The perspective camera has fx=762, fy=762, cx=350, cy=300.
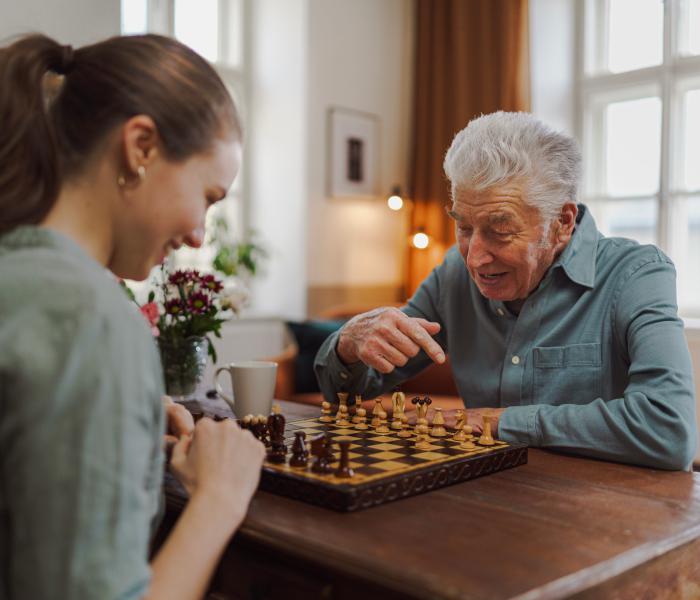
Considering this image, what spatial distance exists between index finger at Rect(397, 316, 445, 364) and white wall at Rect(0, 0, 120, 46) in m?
1.53

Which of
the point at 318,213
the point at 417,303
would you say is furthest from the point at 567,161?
the point at 318,213

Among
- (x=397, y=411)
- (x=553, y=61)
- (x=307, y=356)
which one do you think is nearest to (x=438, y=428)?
(x=397, y=411)

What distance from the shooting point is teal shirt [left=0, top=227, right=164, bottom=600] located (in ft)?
2.57

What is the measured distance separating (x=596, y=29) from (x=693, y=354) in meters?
2.50

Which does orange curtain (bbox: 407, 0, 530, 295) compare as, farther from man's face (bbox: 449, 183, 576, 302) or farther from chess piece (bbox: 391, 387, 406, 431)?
chess piece (bbox: 391, 387, 406, 431)

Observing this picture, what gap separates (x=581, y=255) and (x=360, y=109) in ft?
12.6

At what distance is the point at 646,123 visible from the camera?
16.2 feet

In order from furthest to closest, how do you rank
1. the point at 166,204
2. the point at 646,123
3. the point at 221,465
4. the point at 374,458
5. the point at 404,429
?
the point at 646,123, the point at 404,429, the point at 374,458, the point at 221,465, the point at 166,204

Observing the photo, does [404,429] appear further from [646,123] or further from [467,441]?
[646,123]

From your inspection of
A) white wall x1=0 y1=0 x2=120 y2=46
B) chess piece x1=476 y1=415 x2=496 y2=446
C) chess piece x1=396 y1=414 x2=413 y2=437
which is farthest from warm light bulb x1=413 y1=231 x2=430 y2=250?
chess piece x1=476 y1=415 x2=496 y2=446

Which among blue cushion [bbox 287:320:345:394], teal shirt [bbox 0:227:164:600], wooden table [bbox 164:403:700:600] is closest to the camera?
teal shirt [bbox 0:227:164:600]

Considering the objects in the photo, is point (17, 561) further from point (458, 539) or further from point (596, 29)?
point (596, 29)

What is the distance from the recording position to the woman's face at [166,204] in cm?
102

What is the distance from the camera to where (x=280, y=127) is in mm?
5320
